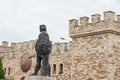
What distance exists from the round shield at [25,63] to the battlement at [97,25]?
8590mm

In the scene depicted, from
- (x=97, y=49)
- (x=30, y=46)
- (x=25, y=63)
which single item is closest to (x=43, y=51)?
(x=97, y=49)

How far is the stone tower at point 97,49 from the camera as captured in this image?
102 feet

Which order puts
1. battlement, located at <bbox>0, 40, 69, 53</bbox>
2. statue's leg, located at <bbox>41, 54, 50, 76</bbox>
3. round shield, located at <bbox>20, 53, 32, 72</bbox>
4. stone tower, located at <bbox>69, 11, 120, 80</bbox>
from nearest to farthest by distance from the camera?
statue's leg, located at <bbox>41, 54, 50, 76</bbox>
stone tower, located at <bbox>69, 11, 120, 80</bbox>
battlement, located at <bbox>0, 40, 69, 53</bbox>
round shield, located at <bbox>20, 53, 32, 72</bbox>

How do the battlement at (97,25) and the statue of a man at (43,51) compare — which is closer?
the statue of a man at (43,51)

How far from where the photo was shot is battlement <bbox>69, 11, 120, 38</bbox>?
31.4 m

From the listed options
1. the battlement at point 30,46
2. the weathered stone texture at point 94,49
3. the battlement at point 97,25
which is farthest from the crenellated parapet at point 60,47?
the battlement at point 97,25

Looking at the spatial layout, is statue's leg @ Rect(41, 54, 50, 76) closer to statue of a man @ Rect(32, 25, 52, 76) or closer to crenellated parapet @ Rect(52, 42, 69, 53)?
statue of a man @ Rect(32, 25, 52, 76)

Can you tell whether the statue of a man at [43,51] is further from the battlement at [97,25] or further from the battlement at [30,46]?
the battlement at [30,46]

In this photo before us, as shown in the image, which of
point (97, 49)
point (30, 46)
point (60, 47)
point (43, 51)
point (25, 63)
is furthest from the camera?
point (25, 63)

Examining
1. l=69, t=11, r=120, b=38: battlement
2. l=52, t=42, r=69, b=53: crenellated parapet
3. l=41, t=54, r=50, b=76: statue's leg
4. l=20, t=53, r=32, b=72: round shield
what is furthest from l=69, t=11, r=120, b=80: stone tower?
l=41, t=54, r=50, b=76: statue's leg

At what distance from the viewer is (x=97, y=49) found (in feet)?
104

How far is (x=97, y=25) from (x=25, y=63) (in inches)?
476

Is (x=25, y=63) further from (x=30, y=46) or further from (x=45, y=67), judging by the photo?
(x=45, y=67)

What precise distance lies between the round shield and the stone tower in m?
8.35
